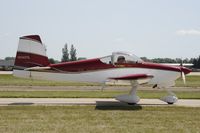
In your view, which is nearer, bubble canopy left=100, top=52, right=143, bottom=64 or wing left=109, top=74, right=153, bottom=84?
wing left=109, top=74, right=153, bottom=84

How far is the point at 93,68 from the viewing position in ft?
57.4

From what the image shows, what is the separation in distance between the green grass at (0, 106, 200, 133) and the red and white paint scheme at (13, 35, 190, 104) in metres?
3.02

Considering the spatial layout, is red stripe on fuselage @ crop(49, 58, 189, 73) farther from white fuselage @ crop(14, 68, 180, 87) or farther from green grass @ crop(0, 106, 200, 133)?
green grass @ crop(0, 106, 200, 133)

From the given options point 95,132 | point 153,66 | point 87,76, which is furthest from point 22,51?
point 95,132

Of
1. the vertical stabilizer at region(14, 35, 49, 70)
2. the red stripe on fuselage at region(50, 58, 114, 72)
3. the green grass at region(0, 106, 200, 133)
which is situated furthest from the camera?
the red stripe on fuselage at region(50, 58, 114, 72)

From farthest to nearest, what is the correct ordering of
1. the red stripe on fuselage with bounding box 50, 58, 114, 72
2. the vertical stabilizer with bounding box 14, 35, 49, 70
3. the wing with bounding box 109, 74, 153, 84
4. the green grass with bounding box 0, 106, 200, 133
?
the red stripe on fuselage with bounding box 50, 58, 114, 72, the vertical stabilizer with bounding box 14, 35, 49, 70, the wing with bounding box 109, 74, 153, 84, the green grass with bounding box 0, 106, 200, 133

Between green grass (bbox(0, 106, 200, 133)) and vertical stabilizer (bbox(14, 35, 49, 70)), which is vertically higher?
vertical stabilizer (bbox(14, 35, 49, 70))

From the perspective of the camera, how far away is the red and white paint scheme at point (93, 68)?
17328 millimetres

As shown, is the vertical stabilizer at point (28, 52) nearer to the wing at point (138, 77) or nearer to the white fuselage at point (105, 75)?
the white fuselage at point (105, 75)

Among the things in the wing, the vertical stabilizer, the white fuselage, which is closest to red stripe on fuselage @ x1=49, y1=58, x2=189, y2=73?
the white fuselage

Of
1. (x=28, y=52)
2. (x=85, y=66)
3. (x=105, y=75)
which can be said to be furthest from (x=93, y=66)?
(x=28, y=52)

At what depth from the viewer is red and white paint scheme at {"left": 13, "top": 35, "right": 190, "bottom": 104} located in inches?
682

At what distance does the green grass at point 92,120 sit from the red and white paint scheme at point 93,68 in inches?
119

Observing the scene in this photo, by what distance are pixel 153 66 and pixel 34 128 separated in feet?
28.6
